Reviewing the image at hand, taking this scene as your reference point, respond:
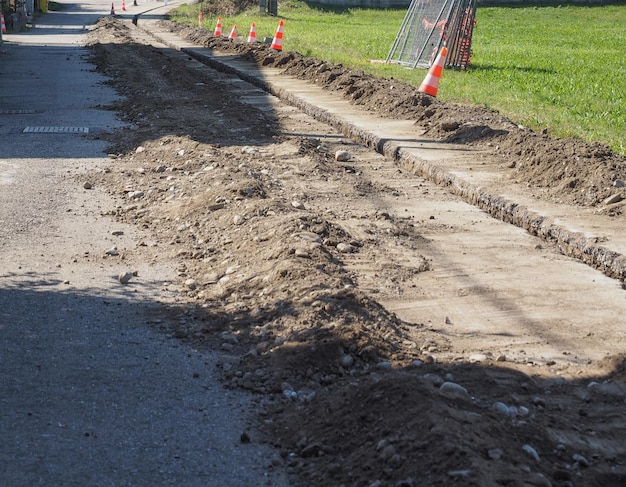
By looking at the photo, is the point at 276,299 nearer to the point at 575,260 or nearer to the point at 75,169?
the point at 575,260

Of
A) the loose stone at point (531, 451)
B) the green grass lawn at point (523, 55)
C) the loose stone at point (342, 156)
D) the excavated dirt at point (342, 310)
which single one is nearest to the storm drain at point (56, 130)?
the excavated dirt at point (342, 310)

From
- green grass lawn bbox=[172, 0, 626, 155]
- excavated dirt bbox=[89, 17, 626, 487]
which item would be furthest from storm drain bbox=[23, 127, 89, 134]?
green grass lawn bbox=[172, 0, 626, 155]

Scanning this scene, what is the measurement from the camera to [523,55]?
85.4 ft

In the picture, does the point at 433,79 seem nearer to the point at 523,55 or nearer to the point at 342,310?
the point at 523,55

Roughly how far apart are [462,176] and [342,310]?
4905 millimetres

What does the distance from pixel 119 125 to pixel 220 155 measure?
11.6 ft

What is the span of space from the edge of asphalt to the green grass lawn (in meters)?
1.76

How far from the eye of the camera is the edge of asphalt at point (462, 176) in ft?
25.9

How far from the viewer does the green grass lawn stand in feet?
47.9

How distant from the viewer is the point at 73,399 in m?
4.94

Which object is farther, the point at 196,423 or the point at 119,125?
the point at 119,125

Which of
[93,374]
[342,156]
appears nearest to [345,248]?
[93,374]

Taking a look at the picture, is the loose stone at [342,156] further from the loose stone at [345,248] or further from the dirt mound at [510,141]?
the loose stone at [345,248]

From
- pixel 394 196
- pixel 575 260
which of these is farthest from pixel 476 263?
pixel 394 196
